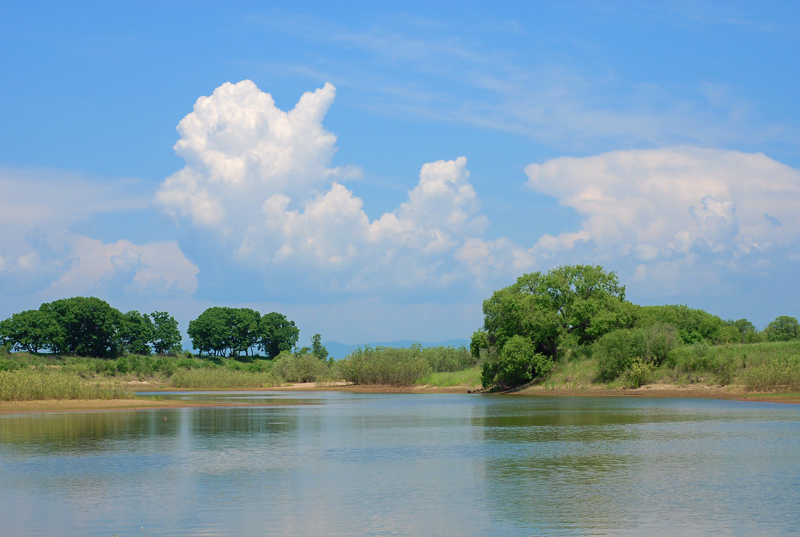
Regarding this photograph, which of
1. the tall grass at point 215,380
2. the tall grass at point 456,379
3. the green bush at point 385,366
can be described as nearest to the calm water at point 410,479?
the tall grass at point 456,379

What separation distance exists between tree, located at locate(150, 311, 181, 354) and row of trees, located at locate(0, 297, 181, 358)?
27.6 feet

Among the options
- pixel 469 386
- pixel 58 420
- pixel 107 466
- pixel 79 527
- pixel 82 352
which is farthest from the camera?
pixel 82 352

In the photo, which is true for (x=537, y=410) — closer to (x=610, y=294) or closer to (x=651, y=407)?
(x=651, y=407)

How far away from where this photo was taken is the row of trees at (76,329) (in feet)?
490

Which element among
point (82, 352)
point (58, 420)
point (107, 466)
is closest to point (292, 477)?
→ point (107, 466)

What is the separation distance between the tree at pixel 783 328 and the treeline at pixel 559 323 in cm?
2056

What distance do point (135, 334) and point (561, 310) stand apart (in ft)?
349

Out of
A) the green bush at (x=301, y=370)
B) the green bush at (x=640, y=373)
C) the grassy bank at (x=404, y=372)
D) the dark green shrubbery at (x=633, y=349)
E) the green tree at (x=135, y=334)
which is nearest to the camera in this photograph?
the grassy bank at (x=404, y=372)

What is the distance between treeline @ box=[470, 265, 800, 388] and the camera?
304ft

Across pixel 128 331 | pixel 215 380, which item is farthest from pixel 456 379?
pixel 128 331

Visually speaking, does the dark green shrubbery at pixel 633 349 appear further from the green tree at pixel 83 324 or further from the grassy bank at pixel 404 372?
the green tree at pixel 83 324

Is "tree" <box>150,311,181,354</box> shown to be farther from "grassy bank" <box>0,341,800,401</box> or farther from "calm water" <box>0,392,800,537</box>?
"calm water" <box>0,392,800,537</box>

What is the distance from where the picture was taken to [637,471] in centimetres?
2517

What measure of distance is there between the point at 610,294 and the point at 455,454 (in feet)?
230
